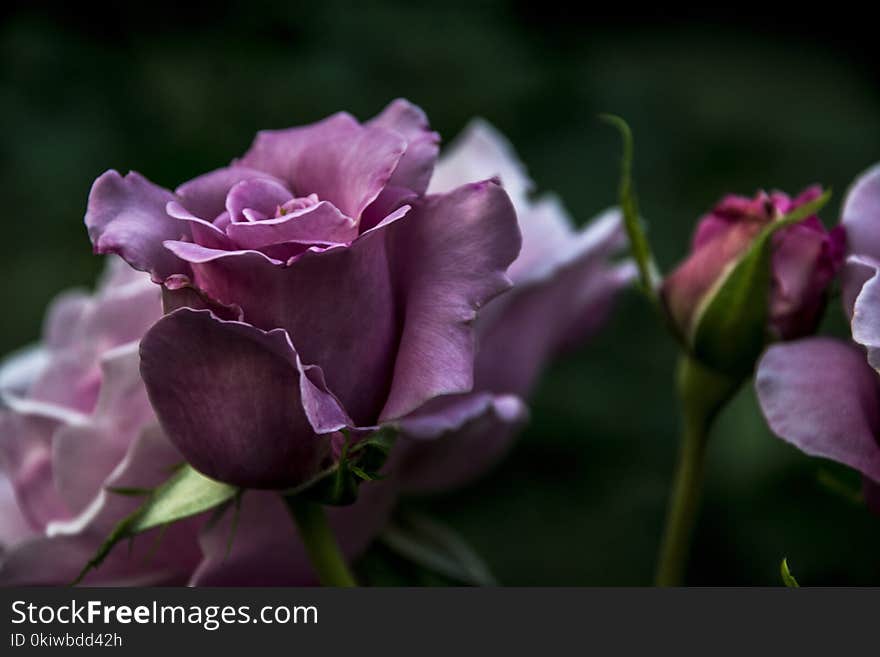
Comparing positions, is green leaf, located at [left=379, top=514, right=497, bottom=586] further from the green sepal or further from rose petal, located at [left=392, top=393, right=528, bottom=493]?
the green sepal

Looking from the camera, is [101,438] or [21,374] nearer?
[101,438]

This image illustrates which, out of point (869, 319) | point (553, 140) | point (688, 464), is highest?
point (869, 319)

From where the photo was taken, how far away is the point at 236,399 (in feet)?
1.06

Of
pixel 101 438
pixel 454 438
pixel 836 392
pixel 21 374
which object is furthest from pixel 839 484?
pixel 21 374

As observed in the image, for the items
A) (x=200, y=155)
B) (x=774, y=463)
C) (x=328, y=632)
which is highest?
(x=328, y=632)

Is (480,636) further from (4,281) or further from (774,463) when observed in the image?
(4,281)

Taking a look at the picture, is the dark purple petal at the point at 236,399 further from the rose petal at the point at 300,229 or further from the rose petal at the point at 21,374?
the rose petal at the point at 21,374

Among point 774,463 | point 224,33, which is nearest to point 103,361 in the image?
point 774,463

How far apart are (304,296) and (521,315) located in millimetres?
170

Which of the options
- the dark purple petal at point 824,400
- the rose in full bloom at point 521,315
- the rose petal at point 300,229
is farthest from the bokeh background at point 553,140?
the rose petal at point 300,229

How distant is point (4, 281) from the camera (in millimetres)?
1038

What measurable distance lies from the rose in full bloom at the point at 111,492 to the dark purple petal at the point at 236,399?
49mm

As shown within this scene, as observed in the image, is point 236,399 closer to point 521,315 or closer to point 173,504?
point 173,504

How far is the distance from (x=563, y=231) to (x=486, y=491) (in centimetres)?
55
